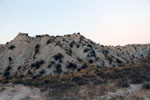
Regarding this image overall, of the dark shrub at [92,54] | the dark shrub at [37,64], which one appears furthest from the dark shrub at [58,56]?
the dark shrub at [92,54]

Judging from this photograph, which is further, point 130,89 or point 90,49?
point 90,49

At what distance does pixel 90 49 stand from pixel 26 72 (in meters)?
18.2

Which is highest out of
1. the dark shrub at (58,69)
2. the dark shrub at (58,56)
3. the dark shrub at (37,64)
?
the dark shrub at (58,56)

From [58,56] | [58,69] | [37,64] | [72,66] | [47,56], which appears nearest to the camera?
[58,69]

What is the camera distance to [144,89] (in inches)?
782

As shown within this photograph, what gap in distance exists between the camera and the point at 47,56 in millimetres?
43531

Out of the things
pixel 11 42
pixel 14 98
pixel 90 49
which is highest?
pixel 11 42

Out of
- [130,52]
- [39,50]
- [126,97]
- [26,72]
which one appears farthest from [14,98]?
[130,52]

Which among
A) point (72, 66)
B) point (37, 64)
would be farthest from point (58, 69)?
point (37, 64)

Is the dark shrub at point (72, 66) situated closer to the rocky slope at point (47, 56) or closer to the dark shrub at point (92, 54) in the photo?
the rocky slope at point (47, 56)

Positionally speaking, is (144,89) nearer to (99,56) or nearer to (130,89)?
(130,89)

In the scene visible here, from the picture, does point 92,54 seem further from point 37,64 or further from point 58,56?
point 37,64

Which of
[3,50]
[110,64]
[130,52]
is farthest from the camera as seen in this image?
[130,52]

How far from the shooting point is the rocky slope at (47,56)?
128ft
